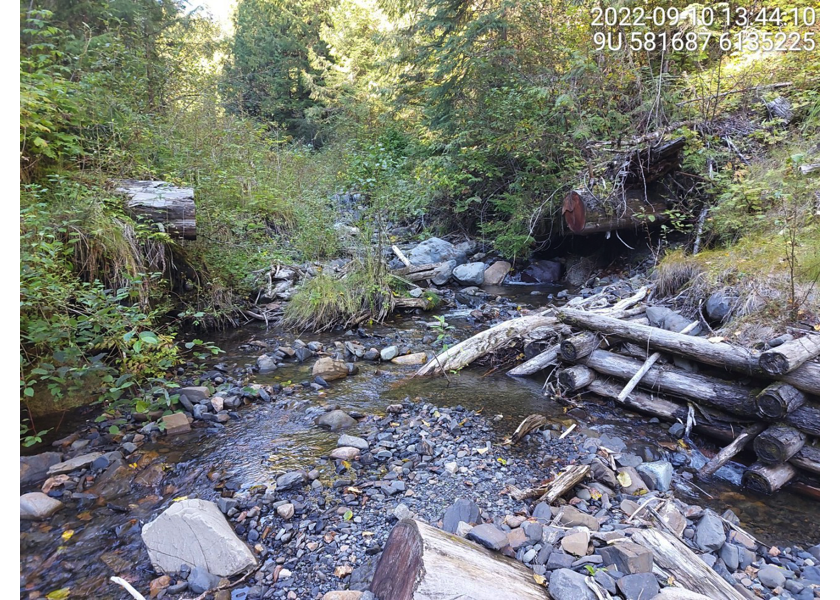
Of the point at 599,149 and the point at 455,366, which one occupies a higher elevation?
the point at 599,149

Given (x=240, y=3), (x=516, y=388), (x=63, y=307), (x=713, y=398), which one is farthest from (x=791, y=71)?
(x=240, y=3)

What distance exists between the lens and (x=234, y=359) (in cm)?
546

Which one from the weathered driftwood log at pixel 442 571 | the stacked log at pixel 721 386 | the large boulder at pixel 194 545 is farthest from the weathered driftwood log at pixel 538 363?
the large boulder at pixel 194 545

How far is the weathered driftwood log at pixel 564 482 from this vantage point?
2.81 meters

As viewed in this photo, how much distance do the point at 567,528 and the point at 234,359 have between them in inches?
173

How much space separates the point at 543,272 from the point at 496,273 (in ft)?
3.39

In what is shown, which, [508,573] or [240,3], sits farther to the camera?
[240,3]

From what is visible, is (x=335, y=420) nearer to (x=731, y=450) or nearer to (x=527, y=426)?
(x=527, y=426)

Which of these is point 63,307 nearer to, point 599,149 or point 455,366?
point 455,366

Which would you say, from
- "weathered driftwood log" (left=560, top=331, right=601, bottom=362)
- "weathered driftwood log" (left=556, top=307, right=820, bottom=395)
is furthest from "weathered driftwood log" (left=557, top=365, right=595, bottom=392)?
"weathered driftwood log" (left=556, top=307, right=820, bottom=395)

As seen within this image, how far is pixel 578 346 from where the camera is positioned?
454cm

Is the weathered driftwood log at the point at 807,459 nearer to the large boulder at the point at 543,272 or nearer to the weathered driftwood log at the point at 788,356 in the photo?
the weathered driftwood log at the point at 788,356
